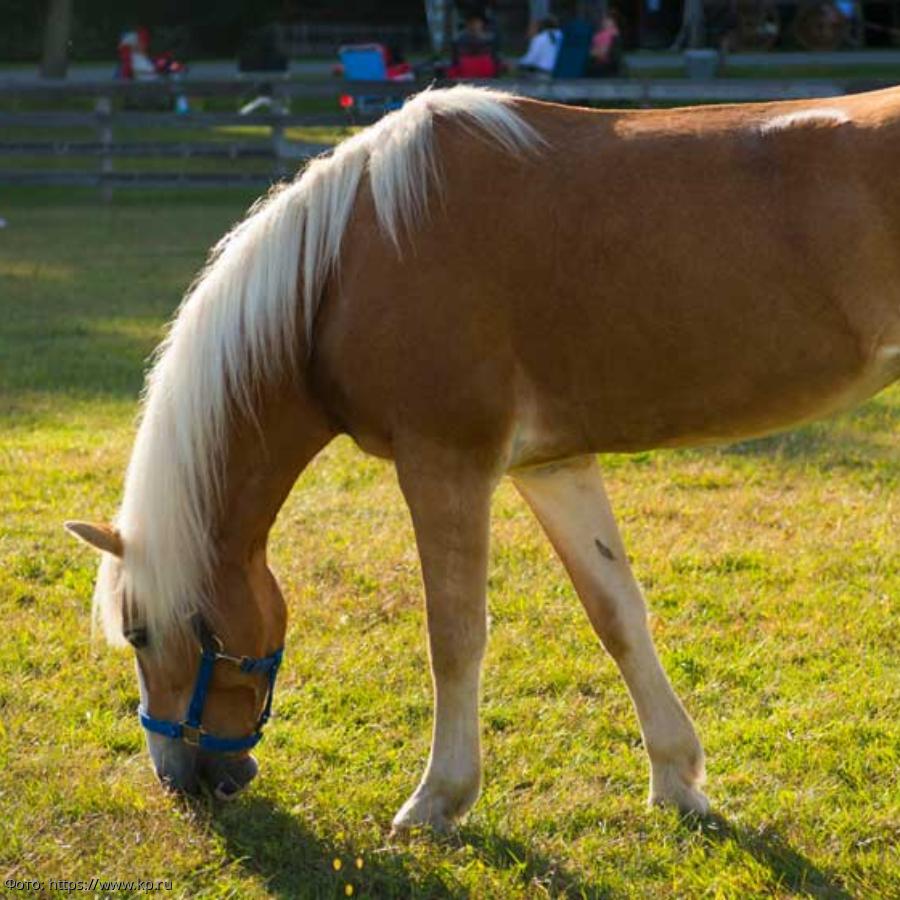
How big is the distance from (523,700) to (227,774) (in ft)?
3.36

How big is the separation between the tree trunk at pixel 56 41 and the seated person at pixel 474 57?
9.09 meters

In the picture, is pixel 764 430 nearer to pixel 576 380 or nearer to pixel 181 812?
pixel 576 380

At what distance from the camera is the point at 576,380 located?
3693 mm

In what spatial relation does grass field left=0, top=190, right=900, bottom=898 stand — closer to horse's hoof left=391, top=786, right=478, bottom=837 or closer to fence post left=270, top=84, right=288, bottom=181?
horse's hoof left=391, top=786, right=478, bottom=837

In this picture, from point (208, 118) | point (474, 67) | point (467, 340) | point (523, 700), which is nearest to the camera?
point (467, 340)

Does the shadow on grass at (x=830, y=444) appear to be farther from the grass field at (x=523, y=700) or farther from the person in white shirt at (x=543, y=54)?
the person in white shirt at (x=543, y=54)

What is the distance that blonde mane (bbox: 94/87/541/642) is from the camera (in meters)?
3.71

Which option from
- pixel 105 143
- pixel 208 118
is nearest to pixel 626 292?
pixel 208 118

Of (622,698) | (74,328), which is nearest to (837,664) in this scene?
(622,698)

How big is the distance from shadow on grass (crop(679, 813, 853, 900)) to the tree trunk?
84.6ft

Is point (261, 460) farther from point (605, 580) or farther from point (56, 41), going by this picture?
point (56, 41)

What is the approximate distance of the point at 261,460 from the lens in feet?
12.5

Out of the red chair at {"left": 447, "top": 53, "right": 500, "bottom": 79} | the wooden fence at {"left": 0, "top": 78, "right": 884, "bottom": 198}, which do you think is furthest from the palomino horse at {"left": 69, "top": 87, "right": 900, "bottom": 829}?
the red chair at {"left": 447, "top": 53, "right": 500, "bottom": 79}

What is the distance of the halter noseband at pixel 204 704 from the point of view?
377cm
